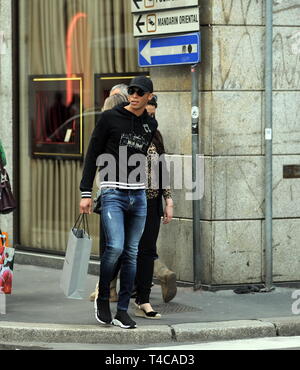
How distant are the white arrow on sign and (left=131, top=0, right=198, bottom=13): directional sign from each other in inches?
13.4

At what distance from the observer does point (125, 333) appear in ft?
27.0

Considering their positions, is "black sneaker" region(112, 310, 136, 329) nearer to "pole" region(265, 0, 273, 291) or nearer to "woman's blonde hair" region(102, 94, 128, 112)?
"woman's blonde hair" region(102, 94, 128, 112)

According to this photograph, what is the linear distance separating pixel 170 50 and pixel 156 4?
0.48 meters

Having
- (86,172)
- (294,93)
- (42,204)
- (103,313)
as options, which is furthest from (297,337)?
(42,204)

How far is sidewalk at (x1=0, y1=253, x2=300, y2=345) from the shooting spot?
822 cm

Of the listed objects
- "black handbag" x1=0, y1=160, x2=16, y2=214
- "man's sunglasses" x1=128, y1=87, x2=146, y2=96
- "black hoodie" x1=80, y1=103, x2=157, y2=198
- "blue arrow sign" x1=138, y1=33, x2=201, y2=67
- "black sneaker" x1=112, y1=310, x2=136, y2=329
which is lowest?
"black sneaker" x1=112, y1=310, x2=136, y2=329

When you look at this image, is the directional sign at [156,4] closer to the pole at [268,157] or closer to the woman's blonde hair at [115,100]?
the pole at [268,157]

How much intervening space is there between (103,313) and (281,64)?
131 inches

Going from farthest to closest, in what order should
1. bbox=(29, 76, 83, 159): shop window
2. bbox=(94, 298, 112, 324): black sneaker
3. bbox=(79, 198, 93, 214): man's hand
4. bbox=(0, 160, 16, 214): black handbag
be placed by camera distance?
bbox=(29, 76, 83, 159): shop window < bbox=(0, 160, 16, 214): black handbag < bbox=(94, 298, 112, 324): black sneaker < bbox=(79, 198, 93, 214): man's hand

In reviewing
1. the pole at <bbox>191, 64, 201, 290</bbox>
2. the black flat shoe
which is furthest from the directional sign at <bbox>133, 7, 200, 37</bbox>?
the black flat shoe

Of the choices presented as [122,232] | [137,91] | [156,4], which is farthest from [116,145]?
[156,4]

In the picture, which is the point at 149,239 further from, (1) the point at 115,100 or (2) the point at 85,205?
(1) the point at 115,100

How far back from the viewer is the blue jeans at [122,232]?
8.20 m
